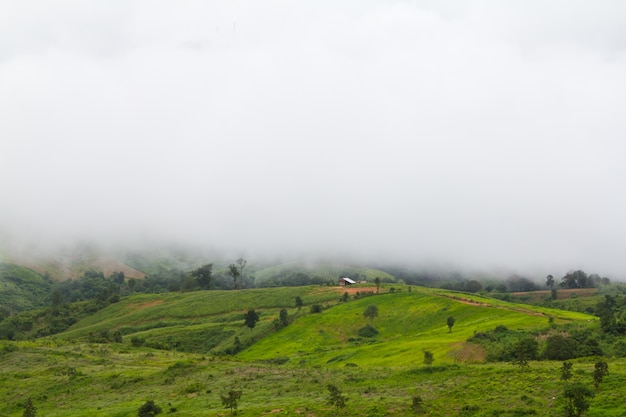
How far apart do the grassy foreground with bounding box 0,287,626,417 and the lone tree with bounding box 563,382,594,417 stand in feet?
3.90

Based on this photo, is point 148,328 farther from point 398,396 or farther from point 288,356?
point 398,396

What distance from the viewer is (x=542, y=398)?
4072 centimetres

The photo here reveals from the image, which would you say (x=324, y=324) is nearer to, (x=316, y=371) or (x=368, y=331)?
(x=368, y=331)

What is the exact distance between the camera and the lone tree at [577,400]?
117 feet

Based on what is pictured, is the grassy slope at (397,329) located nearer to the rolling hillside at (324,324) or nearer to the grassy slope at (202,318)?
the rolling hillside at (324,324)

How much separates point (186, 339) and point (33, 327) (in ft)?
290

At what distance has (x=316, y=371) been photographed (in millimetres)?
65250

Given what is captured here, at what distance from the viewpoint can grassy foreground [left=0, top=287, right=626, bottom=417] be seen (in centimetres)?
4341

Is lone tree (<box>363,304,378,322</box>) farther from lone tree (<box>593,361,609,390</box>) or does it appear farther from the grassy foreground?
lone tree (<box>593,361,609,390</box>)

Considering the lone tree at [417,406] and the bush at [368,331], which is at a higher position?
the lone tree at [417,406]

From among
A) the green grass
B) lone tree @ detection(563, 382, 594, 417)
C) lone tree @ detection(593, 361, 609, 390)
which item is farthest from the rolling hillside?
lone tree @ detection(563, 382, 594, 417)

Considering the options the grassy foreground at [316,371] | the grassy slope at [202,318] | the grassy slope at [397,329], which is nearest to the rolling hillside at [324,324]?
the grassy slope at [397,329]

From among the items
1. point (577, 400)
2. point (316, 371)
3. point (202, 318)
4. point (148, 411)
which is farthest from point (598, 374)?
point (202, 318)

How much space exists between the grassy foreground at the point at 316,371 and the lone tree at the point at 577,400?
46.8 inches
